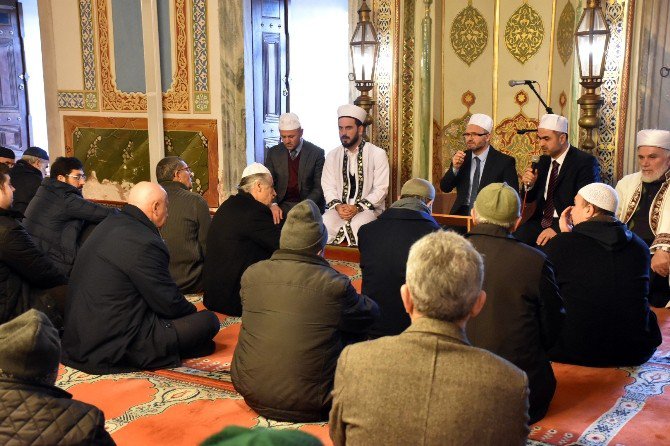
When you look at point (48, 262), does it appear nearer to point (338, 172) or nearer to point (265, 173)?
point (265, 173)

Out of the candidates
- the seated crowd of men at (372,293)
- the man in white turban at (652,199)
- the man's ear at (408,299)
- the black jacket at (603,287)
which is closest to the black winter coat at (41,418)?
the seated crowd of men at (372,293)

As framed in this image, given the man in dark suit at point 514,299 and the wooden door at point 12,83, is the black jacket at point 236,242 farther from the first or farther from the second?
the wooden door at point 12,83

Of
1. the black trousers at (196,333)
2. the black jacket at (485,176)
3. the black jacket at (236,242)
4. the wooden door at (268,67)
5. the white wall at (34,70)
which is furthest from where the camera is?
the white wall at (34,70)

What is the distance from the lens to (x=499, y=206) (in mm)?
2943

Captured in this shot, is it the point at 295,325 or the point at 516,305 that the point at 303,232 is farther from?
the point at 516,305

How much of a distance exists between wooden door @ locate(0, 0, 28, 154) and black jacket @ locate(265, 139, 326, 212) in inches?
216

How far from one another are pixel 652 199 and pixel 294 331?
10.6 ft

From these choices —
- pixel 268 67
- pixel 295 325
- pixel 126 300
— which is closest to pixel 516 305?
pixel 295 325

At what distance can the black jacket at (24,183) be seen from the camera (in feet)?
18.9

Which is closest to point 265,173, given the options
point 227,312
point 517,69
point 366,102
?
point 227,312

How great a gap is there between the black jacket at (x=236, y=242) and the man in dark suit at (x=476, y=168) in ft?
6.96

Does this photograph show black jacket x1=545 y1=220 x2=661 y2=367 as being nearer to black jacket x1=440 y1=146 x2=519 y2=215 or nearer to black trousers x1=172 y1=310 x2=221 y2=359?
black trousers x1=172 y1=310 x2=221 y2=359

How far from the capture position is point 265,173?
454 centimetres

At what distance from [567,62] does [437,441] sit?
5.56 metres
